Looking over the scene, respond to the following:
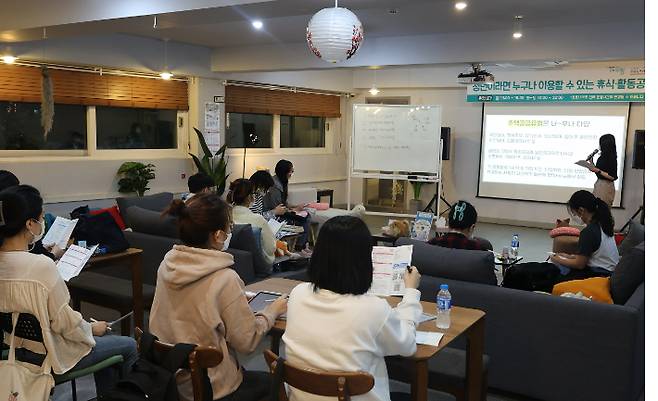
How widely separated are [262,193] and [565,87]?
18.1ft

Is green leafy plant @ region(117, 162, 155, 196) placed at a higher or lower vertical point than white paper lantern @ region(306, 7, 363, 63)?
lower

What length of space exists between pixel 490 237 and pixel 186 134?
15.0 feet

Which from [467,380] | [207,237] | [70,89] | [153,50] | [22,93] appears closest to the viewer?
[207,237]

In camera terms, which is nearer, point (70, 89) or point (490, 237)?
point (70, 89)

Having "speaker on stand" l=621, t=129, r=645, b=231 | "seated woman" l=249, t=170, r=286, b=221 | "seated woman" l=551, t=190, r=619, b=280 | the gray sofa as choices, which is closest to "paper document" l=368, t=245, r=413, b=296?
the gray sofa

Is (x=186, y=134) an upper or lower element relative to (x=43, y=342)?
upper

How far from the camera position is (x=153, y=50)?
23.7ft

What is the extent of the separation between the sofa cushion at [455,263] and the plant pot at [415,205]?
6714mm

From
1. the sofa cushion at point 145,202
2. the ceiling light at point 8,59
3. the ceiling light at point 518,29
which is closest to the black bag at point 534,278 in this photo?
the ceiling light at point 518,29

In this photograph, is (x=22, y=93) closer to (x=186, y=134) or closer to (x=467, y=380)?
(x=186, y=134)

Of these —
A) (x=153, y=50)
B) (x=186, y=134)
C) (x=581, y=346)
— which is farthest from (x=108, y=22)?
(x=581, y=346)

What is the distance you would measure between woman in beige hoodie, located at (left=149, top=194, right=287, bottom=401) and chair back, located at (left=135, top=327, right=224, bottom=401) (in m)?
0.12

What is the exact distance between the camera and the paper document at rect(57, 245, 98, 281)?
2.94 m

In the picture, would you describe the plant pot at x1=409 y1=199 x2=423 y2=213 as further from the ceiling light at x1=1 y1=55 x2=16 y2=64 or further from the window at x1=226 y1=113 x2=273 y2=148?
the ceiling light at x1=1 y1=55 x2=16 y2=64
